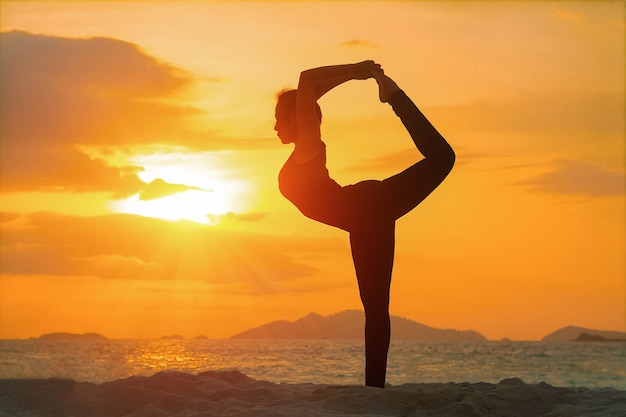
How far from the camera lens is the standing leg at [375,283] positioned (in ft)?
24.5

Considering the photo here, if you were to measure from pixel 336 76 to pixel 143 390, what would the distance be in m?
3.61

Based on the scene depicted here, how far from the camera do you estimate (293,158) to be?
760cm

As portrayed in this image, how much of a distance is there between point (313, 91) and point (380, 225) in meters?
1.47

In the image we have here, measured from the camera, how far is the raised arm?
7258 millimetres

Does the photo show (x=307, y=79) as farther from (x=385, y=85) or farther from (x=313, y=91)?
(x=385, y=85)

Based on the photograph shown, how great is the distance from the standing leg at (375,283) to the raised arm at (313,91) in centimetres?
102

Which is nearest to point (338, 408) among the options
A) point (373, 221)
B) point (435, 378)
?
point (373, 221)

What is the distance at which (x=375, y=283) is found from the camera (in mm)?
7527

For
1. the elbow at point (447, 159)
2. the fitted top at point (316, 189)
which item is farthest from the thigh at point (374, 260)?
the elbow at point (447, 159)

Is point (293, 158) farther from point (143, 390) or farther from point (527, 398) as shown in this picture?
point (527, 398)

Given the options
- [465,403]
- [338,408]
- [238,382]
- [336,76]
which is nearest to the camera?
[338,408]

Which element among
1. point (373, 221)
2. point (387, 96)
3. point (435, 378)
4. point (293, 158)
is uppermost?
point (387, 96)

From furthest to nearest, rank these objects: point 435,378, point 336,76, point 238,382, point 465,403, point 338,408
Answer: point 435,378
point 238,382
point 336,76
point 465,403
point 338,408

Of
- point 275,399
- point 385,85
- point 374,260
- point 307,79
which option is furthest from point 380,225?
point 275,399
